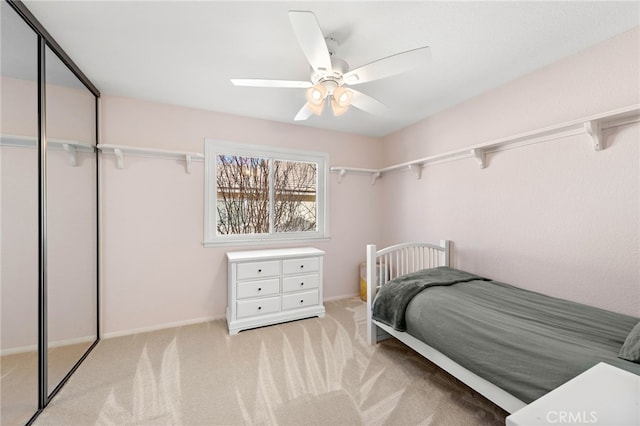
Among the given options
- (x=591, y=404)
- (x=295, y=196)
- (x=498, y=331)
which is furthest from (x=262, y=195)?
(x=591, y=404)

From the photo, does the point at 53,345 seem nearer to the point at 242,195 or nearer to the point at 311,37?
the point at 242,195

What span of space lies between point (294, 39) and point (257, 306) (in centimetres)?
241

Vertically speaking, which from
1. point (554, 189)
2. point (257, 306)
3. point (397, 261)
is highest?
point (554, 189)

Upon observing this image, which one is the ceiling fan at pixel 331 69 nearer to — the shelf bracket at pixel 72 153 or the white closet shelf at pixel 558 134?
the white closet shelf at pixel 558 134

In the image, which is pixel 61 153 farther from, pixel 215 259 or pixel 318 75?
pixel 318 75

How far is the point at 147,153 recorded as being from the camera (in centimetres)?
256

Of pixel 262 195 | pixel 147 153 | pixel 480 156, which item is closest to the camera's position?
pixel 480 156

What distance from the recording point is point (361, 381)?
5.89ft

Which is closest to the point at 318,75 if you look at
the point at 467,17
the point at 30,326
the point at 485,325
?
the point at 467,17

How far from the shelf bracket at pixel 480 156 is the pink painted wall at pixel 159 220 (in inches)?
85.1

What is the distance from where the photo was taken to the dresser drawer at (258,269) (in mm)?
2576

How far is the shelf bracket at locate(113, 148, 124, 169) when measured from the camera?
237 centimetres

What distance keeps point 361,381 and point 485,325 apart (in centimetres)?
93

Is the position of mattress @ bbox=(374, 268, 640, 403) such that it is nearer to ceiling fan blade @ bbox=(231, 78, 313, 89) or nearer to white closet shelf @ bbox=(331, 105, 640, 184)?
white closet shelf @ bbox=(331, 105, 640, 184)
